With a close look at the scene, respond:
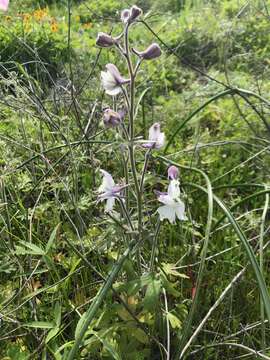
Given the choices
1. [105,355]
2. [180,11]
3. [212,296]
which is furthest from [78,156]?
[180,11]

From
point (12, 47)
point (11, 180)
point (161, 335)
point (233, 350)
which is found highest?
point (12, 47)

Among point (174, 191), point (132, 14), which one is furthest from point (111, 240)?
point (132, 14)

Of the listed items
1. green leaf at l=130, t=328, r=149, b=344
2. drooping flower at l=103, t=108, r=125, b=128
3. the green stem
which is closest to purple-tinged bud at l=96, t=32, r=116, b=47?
drooping flower at l=103, t=108, r=125, b=128

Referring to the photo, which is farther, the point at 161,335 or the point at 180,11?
the point at 180,11

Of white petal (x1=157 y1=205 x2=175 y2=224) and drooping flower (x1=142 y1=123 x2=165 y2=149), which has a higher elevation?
drooping flower (x1=142 y1=123 x2=165 y2=149)

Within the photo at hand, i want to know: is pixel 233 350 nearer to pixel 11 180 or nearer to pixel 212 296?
pixel 212 296

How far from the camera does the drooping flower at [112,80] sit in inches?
44.2

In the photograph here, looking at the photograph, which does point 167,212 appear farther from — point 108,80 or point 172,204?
point 108,80

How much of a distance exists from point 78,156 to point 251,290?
677mm

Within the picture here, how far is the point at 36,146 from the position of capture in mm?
2098

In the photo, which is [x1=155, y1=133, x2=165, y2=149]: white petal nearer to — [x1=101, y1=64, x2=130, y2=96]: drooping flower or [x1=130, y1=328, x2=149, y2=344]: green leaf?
[x1=101, y1=64, x2=130, y2=96]: drooping flower

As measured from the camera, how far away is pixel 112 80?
1.13m

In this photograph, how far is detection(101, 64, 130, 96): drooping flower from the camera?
1122 mm

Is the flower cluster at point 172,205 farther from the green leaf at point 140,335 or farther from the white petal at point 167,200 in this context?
the green leaf at point 140,335
